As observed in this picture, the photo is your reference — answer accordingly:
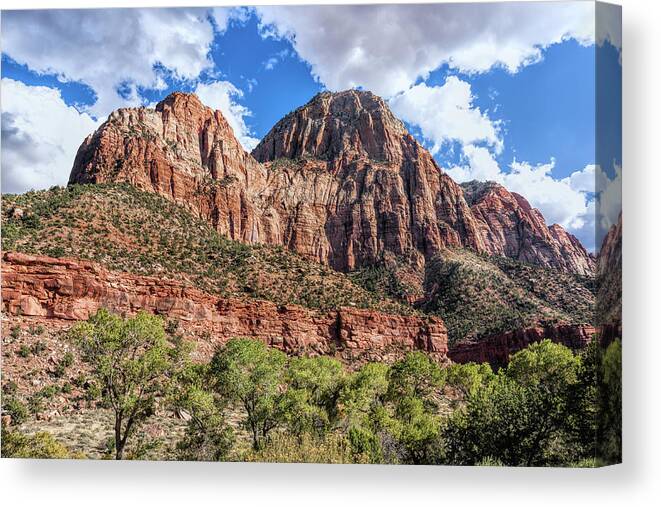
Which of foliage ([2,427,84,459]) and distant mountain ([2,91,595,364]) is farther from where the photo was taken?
distant mountain ([2,91,595,364])

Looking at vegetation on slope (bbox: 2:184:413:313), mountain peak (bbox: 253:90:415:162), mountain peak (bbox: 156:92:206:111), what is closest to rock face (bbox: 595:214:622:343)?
mountain peak (bbox: 156:92:206:111)

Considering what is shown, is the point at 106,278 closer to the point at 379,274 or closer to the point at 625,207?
the point at 625,207

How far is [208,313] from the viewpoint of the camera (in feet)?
109

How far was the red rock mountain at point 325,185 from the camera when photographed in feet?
141

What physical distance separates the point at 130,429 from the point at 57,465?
1674 millimetres

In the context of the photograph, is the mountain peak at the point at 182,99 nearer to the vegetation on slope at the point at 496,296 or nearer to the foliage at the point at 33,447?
the foliage at the point at 33,447

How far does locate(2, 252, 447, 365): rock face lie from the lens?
77.0ft

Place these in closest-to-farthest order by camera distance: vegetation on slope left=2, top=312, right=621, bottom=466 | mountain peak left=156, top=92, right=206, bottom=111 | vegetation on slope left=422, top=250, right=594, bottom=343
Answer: vegetation on slope left=2, top=312, right=621, bottom=466 < mountain peak left=156, top=92, right=206, bottom=111 < vegetation on slope left=422, top=250, right=594, bottom=343

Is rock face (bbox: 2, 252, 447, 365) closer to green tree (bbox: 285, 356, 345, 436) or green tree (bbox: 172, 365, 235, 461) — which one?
green tree (bbox: 172, 365, 235, 461)

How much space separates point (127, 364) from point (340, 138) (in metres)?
49.7

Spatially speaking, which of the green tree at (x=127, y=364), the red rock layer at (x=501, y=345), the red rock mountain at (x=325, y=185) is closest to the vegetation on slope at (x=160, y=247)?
the red rock mountain at (x=325, y=185)

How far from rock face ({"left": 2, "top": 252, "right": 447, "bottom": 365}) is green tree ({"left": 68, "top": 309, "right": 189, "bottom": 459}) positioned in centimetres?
189

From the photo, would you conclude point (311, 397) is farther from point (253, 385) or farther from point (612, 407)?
point (612, 407)

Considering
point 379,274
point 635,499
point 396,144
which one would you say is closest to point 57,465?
point 635,499
